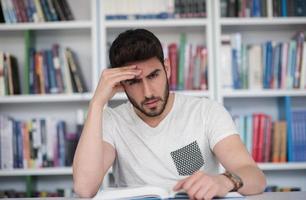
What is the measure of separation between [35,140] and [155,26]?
1.05m

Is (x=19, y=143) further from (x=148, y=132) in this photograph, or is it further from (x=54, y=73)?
(x=148, y=132)

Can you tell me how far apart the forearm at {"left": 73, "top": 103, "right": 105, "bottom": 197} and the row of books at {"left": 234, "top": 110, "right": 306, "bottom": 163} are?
1.38 m

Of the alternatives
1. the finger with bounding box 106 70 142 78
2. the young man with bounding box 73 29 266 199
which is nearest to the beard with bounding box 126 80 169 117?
the young man with bounding box 73 29 266 199

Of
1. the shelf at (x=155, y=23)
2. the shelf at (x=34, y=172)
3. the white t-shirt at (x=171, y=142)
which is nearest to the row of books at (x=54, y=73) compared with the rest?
the shelf at (x=155, y=23)

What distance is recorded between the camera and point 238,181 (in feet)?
3.78

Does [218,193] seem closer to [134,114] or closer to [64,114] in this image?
[134,114]

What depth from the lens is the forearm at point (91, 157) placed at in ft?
4.46

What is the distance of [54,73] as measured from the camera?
259 cm

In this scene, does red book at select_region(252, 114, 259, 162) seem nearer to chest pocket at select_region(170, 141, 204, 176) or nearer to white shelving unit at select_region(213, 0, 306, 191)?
white shelving unit at select_region(213, 0, 306, 191)

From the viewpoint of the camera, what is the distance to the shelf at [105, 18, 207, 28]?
2555mm

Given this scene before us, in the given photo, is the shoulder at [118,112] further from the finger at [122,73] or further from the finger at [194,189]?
the finger at [194,189]

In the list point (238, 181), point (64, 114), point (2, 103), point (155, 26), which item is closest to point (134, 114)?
point (238, 181)

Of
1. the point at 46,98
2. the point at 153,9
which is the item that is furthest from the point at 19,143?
the point at 153,9

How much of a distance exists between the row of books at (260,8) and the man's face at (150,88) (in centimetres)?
126
